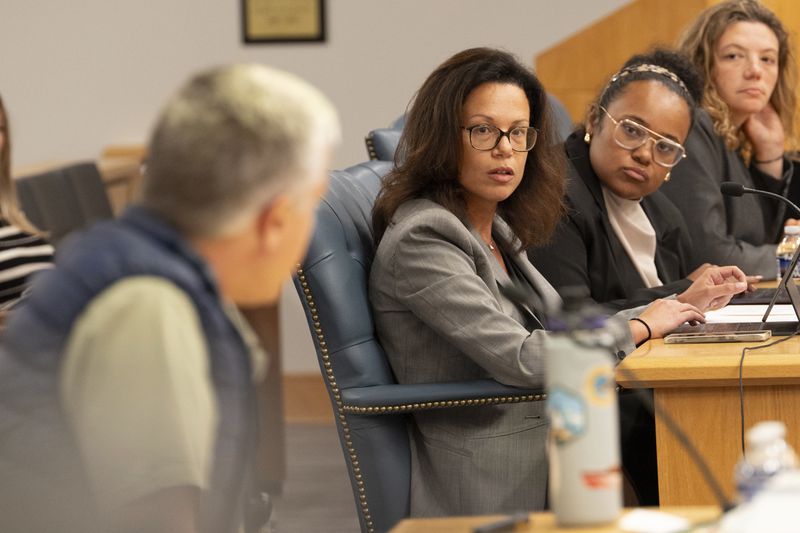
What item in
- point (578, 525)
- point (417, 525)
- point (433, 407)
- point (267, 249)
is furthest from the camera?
point (433, 407)

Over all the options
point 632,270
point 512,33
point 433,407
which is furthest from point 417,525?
point 512,33

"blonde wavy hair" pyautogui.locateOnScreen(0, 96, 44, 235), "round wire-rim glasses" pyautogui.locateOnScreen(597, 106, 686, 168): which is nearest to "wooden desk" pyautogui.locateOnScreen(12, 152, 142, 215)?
"blonde wavy hair" pyautogui.locateOnScreen(0, 96, 44, 235)

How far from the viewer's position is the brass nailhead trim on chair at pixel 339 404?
2398 mm

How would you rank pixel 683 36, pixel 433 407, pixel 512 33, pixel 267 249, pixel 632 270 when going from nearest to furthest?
pixel 267 249
pixel 433 407
pixel 632 270
pixel 683 36
pixel 512 33

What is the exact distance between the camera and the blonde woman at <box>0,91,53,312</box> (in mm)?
3242

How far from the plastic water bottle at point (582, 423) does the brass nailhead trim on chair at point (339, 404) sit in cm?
117

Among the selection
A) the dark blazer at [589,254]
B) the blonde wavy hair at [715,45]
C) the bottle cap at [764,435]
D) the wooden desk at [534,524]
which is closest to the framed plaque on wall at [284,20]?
the blonde wavy hair at [715,45]

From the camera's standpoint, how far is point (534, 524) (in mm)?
1301

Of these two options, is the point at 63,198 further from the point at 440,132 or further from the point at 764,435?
the point at 764,435

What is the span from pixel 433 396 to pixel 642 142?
39.9 inches

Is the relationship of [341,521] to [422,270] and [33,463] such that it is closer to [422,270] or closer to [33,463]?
[422,270]

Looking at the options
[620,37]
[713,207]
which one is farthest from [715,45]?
[713,207]

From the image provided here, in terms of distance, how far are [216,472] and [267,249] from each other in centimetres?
24

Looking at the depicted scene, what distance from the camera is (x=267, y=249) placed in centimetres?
117
